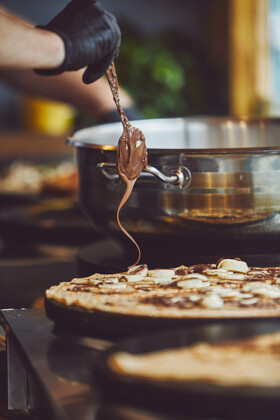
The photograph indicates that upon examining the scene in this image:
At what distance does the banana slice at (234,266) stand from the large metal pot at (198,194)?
121 millimetres

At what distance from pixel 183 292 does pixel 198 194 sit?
0.29 m

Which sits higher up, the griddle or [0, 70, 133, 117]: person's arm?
[0, 70, 133, 117]: person's arm

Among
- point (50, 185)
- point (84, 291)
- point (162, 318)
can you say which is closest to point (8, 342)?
point (84, 291)

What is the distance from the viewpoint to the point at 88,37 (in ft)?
5.13

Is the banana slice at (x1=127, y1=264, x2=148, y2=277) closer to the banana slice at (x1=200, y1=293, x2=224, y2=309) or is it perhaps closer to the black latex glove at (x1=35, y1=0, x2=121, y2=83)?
the banana slice at (x1=200, y1=293, x2=224, y2=309)

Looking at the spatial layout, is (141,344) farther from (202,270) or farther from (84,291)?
(202,270)

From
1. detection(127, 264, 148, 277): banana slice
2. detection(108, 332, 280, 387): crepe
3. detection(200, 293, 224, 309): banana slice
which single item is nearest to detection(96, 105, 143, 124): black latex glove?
detection(127, 264, 148, 277): banana slice

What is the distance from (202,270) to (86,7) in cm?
75

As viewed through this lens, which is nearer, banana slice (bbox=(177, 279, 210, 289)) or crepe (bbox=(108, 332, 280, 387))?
crepe (bbox=(108, 332, 280, 387))

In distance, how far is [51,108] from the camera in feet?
16.5

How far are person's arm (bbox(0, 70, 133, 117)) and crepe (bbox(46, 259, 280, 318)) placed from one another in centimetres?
140

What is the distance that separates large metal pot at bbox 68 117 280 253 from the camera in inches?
51.3

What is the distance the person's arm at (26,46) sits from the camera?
1.56m

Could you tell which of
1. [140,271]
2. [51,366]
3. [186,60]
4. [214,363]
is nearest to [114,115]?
[140,271]
